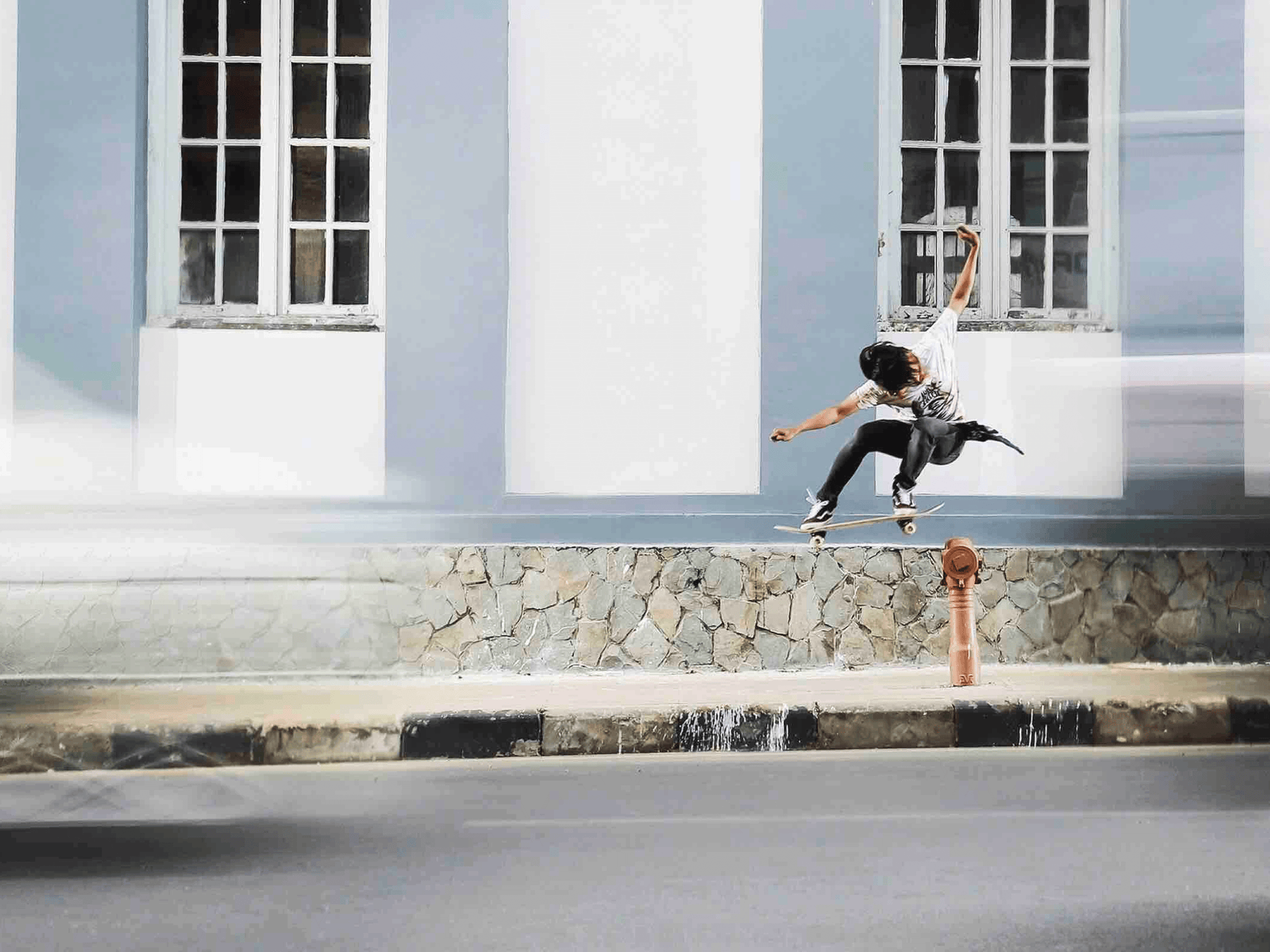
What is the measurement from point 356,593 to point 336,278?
3191mm

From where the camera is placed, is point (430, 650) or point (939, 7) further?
point (939, 7)

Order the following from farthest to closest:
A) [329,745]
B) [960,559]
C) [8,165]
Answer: [8,165], [960,559], [329,745]

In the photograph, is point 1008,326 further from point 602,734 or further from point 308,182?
point 308,182

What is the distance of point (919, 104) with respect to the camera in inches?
276

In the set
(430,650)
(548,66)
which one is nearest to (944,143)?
(548,66)

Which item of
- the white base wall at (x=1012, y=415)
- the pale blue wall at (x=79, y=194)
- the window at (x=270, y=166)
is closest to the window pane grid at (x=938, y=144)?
the white base wall at (x=1012, y=415)

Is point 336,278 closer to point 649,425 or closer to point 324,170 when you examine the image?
point 324,170

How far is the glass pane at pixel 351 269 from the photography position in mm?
6836

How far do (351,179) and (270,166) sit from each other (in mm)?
441

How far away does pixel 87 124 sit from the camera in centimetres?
661

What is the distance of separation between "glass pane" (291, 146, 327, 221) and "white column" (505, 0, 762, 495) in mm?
1059

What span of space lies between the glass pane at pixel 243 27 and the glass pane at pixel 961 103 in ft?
12.5

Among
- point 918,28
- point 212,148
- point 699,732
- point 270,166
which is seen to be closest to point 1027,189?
point 918,28

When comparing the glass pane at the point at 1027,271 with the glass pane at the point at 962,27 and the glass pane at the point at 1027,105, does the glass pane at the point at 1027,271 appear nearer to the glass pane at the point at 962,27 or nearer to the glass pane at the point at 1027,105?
the glass pane at the point at 1027,105
